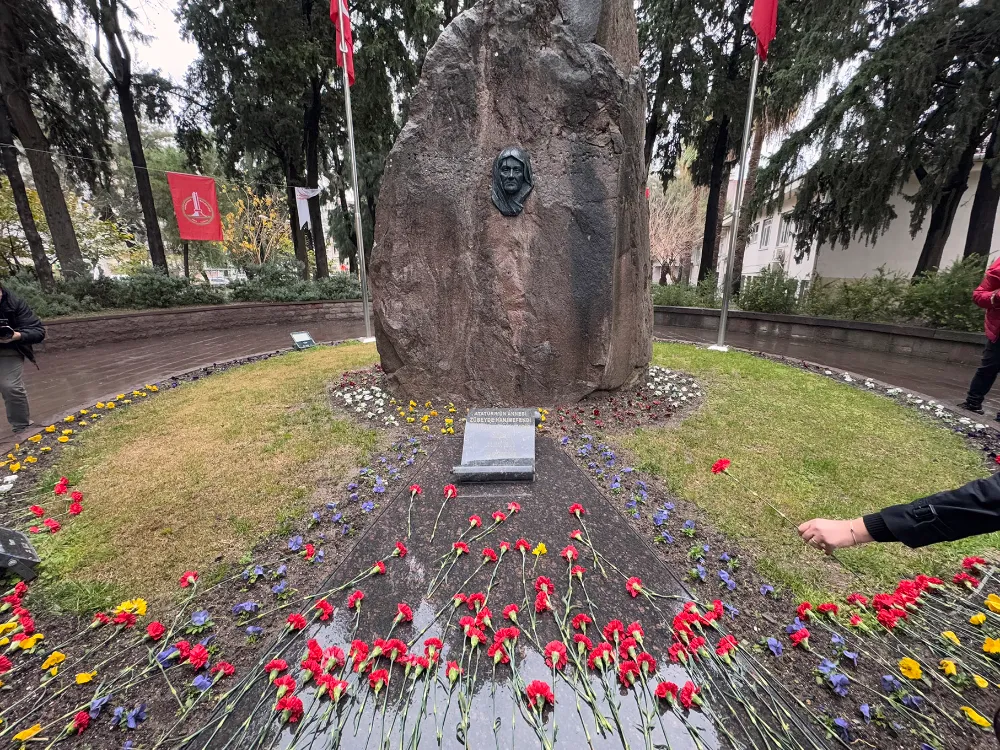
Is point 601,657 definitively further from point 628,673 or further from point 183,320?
point 183,320

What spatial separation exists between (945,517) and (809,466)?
2539mm

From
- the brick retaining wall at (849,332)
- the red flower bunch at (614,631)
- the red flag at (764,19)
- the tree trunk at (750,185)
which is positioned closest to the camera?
the red flower bunch at (614,631)

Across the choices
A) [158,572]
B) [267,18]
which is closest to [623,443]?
[158,572]

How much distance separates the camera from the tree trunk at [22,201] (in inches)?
366

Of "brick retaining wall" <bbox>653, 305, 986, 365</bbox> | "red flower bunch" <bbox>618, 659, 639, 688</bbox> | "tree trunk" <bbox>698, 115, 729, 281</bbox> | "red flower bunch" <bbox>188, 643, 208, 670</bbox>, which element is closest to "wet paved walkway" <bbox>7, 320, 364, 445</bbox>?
"red flower bunch" <bbox>188, 643, 208, 670</bbox>

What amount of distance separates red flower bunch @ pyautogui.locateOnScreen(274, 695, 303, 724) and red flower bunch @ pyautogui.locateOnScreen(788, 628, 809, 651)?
1.95 m

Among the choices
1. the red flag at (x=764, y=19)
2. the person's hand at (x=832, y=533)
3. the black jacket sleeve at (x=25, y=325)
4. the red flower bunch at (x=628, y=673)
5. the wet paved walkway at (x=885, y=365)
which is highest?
the red flag at (x=764, y=19)

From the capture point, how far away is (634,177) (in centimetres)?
407

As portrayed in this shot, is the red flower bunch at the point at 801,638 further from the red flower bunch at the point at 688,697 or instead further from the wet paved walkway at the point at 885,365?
the wet paved walkway at the point at 885,365

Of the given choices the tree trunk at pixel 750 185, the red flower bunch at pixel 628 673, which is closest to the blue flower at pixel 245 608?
the red flower bunch at pixel 628 673

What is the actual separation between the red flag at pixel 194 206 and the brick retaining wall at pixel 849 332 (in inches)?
467

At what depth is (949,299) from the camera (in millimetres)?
7535

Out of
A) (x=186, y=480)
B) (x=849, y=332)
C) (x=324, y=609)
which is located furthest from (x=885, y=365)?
(x=186, y=480)

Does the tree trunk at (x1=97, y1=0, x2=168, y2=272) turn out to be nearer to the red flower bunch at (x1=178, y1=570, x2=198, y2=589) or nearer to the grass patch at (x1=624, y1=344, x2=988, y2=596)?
the red flower bunch at (x1=178, y1=570, x2=198, y2=589)
